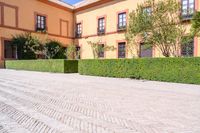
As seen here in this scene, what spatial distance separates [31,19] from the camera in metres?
30.9

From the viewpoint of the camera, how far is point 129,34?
19344 millimetres

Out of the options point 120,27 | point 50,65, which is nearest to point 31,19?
point 50,65

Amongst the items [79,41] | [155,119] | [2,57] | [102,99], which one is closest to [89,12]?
[79,41]

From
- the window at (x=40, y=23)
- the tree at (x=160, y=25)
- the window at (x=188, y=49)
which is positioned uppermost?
the window at (x=40, y=23)

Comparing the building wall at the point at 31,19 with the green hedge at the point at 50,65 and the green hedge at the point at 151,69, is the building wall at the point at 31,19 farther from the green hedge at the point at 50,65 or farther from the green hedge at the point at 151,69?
the green hedge at the point at 151,69

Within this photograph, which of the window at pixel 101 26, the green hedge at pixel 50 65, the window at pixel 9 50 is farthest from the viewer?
the window at pixel 101 26

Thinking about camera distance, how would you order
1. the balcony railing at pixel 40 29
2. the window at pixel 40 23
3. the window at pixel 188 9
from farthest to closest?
the window at pixel 40 23, the balcony railing at pixel 40 29, the window at pixel 188 9

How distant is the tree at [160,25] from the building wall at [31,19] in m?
16.6

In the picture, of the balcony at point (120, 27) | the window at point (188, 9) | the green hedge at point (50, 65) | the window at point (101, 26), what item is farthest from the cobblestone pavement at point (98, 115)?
the window at point (101, 26)

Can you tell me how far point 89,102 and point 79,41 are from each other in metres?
27.4

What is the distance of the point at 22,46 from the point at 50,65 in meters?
8.45

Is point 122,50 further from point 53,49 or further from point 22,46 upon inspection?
point 22,46

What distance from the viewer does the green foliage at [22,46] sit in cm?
2850

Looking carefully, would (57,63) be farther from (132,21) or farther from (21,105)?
(21,105)
